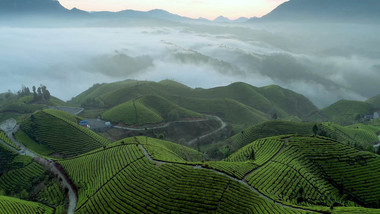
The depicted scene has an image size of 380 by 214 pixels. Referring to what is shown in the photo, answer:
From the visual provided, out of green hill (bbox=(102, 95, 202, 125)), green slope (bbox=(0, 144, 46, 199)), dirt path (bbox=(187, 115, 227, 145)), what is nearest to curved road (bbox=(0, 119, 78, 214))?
green slope (bbox=(0, 144, 46, 199))

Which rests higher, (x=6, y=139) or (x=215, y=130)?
(x=6, y=139)

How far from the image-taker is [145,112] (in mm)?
169750

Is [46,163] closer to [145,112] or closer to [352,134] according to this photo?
[145,112]

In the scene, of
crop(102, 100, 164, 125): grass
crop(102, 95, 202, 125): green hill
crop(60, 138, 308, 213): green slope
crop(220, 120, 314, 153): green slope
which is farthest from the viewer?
crop(102, 95, 202, 125): green hill

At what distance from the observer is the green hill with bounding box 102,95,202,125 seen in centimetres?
16188

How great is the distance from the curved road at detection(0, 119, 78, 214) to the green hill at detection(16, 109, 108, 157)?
132 inches

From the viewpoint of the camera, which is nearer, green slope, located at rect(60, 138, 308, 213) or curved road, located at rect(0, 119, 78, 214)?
green slope, located at rect(60, 138, 308, 213)

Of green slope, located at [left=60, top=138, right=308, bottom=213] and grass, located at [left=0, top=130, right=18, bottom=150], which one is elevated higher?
green slope, located at [left=60, top=138, right=308, bottom=213]

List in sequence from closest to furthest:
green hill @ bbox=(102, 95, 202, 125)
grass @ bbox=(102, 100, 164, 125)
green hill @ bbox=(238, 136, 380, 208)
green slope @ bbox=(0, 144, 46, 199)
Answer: green hill @ bbox=(238, 136, 380, 208) → green slope @ bbox=(0, 144, 46, 199) → grass @ bbox=(102, 100, 164, 125) → green hill @ bbox=(102, 95, 202, 125)

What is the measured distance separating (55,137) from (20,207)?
58.2 metres

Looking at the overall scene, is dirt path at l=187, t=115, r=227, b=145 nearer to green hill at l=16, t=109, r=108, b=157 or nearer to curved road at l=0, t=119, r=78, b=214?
green hill at l=16, t=109, r=108, b=157

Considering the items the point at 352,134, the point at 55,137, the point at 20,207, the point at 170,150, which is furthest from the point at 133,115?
the point at 352,134

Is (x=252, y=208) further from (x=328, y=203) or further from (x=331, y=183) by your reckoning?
(x=331, y=183)

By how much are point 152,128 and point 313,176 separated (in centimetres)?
9642
